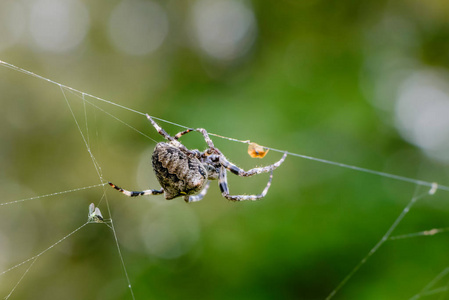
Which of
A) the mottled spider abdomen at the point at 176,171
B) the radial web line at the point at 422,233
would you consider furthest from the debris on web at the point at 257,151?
the radial web line at the point at 422,233

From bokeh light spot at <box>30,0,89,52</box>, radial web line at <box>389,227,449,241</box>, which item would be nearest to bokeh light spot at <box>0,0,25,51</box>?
bokeh light spot at <box>30,0,89,52</box>

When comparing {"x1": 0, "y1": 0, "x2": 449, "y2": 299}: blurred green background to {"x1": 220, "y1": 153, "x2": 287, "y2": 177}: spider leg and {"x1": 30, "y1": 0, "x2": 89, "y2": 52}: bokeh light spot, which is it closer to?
{"x1": 30, "y1": 0, "x2": 89, "y2": 52}: bokeh light spot

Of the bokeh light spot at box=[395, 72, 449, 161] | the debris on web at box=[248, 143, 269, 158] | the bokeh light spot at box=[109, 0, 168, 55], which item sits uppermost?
the bokeh light spot at box=[109, 0, 168, 55]

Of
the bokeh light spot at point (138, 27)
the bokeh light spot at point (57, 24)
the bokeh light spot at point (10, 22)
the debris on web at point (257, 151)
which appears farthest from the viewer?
the bokeh light spot at point (138, 27)

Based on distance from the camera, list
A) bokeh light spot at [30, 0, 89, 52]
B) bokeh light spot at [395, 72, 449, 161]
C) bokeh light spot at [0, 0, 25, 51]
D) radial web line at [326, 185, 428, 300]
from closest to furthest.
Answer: radial web line at [326, 185, 428, 300] → bokeh light spot at [395, 72, 449, 161] → bokeh light spot at [0, 0, 25, 51] → bokeh light spot at [30, 0, 89, 52]

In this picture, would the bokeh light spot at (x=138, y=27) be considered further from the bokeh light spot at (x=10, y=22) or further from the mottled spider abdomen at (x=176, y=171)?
the mottled spider abdomen at (x=176, y=171)

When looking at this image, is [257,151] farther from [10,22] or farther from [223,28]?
[223,28]
